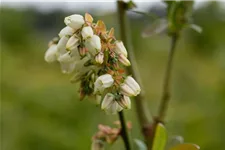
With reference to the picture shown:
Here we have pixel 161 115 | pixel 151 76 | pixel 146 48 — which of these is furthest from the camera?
pixel 146 48

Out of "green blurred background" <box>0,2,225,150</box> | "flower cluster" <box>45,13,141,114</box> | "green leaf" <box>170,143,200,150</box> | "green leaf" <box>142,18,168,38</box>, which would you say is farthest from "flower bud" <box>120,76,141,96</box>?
"green blurred background" <box>0,2,225,150</box>

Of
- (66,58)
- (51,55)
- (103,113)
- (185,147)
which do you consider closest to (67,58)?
(66,58)

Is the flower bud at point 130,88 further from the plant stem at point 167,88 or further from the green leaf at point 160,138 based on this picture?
the plant stem at point 167,88

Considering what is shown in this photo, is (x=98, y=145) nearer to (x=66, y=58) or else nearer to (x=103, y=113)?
(x=66, y=58)

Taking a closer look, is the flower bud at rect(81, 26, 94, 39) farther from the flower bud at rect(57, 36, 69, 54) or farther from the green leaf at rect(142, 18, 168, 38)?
the green leaf at rect(142, 18, 168, 38)

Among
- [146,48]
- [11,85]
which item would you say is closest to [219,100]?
[11,85]

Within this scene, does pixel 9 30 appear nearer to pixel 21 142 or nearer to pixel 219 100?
pixel 21 142
